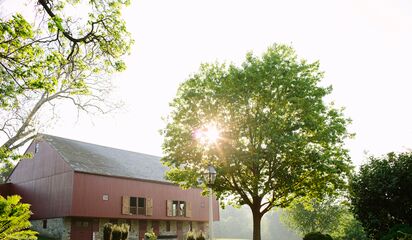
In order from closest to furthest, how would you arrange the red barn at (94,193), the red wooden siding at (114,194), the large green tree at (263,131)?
the large green tree at (263,131) < the red wooden siding at (114,194) < the red barn at (94,193)

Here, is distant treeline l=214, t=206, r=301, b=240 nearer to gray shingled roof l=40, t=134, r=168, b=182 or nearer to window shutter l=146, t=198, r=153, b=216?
gray shingled roof l=40, t=134, r=168, b=182

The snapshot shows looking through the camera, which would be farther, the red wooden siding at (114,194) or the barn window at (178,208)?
the barn window at (178,208)

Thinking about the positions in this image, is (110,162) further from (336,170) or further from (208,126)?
(336,170)

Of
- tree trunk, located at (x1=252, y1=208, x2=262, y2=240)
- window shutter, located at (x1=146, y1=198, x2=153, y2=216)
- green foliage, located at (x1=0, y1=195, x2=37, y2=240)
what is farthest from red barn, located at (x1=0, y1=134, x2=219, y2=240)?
green foliage, located at (x1=0, y1=195, x2=37, y2=240)

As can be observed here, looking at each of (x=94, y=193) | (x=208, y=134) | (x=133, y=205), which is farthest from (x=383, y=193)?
(x=133, y=205)

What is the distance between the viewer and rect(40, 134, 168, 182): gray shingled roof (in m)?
31.6

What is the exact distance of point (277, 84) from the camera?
19234 mm

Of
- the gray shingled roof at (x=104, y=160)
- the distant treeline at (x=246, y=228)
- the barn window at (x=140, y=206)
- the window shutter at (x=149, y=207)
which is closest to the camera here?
the gray shingled roof at (x=104, y=160)

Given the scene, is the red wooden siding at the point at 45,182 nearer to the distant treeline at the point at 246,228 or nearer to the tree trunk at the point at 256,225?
the tree trunk at the point at 256,225

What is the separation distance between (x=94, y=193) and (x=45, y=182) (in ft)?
19.6

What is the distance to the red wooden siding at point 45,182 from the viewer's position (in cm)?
3000

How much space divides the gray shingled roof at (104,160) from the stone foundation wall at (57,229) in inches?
193

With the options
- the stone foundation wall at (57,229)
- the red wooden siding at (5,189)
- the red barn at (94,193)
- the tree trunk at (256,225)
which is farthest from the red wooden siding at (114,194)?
the tree trunk at (256,225)

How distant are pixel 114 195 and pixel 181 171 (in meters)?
13.7
